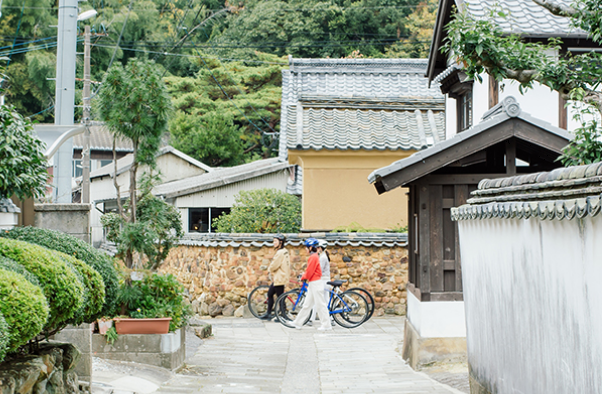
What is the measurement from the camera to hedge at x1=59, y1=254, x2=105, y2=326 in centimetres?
626

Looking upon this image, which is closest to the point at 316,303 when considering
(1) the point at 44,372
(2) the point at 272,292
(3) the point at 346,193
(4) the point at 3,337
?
(2) the point at 272,292

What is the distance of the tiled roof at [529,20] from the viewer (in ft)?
37.1

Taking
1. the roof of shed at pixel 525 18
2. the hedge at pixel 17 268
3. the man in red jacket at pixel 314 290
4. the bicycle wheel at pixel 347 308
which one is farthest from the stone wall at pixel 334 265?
the hedge at pixel 17 268

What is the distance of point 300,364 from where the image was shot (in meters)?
10.4

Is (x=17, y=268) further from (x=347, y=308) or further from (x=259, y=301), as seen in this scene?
(x=259, y=301)

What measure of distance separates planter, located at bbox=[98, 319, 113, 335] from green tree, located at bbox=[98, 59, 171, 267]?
114cm

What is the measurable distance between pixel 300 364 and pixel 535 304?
5833 mm

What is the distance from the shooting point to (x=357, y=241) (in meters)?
16.9

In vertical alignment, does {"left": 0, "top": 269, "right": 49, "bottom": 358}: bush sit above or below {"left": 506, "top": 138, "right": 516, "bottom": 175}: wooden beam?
below

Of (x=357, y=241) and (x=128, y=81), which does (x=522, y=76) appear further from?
(x=357, y=241)

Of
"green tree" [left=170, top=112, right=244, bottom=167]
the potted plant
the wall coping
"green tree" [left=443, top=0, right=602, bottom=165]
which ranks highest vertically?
"green tree" [left=170, top=112, right=244, bottom=167]

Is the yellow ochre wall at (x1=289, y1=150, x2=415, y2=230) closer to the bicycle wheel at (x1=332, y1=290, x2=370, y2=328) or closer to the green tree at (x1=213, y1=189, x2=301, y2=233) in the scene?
the green tree at (x1=213, y1=189, x2=301, y2=233)

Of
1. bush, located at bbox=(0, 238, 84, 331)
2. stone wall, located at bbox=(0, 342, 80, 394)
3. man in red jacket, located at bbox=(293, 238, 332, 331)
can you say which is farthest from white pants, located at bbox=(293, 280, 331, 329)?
bush, located at bbox=(0, 238, 84, 331)

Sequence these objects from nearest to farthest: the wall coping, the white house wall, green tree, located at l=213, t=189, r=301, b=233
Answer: the wall coping < green tree, located at l=213, t=189, r=301, b=233 < the white house wall
